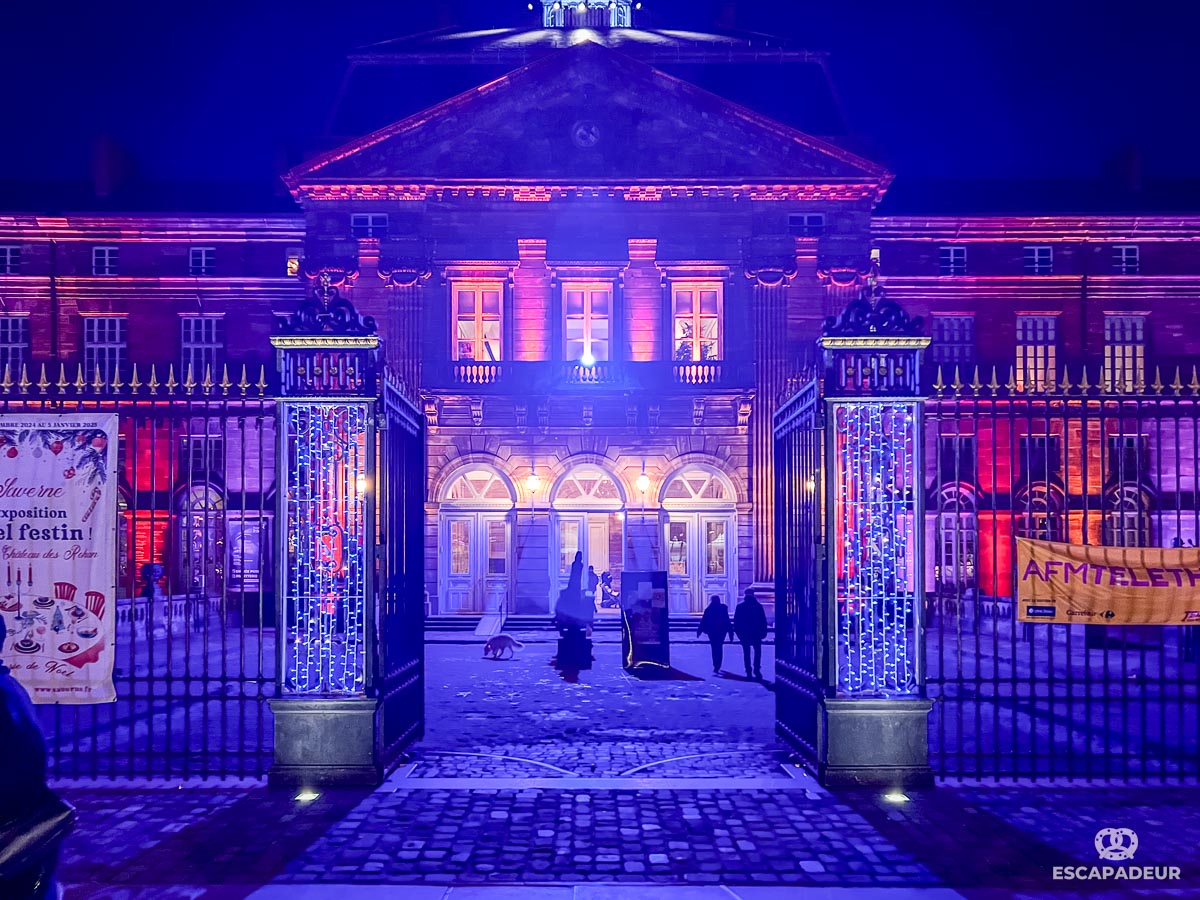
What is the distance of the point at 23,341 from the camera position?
28422mm

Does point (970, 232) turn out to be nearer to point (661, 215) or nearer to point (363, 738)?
point (661, 215)

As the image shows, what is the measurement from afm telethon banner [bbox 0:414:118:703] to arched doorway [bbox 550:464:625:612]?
16.7 meters

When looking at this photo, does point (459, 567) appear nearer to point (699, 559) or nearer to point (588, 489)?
point (588, 489)

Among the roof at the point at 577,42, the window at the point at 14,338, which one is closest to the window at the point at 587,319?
the roof at the point at 577,42

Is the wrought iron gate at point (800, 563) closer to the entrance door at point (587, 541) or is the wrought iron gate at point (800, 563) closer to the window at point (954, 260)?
the entrance door at point (587, 541)

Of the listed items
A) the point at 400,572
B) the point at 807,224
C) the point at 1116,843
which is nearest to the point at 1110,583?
the point at 1116,843

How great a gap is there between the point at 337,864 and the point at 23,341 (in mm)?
27383

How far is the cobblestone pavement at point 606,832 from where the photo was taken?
6.18 metres

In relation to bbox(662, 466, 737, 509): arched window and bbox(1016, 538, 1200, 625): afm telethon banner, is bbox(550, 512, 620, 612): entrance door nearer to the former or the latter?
bbox(662, 466, 737, 509): arched window

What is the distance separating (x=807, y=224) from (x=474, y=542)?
12.3 m

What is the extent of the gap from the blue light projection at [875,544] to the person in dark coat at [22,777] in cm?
647

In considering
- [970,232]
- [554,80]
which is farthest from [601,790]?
[970,232]

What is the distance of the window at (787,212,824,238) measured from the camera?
2573 centimetres

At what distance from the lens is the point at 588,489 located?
25.4m
